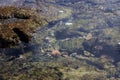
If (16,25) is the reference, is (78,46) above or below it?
below

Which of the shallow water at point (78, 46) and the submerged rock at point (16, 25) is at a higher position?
the submerged rock at point (16, 25)

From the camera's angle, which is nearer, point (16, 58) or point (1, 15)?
point (1, 15)

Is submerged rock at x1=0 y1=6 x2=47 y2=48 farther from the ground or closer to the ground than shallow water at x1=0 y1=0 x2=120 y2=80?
farther from the ground

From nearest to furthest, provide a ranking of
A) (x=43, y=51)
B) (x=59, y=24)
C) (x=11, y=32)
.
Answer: (x=11, y=32), (x=43, y=51), (x=59, y=24)

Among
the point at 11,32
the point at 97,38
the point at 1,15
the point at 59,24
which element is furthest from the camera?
the point at 59,24

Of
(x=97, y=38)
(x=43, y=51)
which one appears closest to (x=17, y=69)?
(x=43, y=51)

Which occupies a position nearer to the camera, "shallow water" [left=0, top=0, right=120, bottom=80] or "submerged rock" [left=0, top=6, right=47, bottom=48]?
"submerged rock" [left=0, top=6, right=47, bottom=48]

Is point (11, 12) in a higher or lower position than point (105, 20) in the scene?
higher

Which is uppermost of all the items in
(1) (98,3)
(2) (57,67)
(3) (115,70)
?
(1) (98,3)

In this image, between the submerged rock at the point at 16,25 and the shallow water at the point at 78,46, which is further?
the shallow water at the point at 78,46

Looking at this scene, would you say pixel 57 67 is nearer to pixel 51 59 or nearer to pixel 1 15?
pixel 51 59

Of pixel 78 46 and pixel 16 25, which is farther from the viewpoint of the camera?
pixel 78 46
